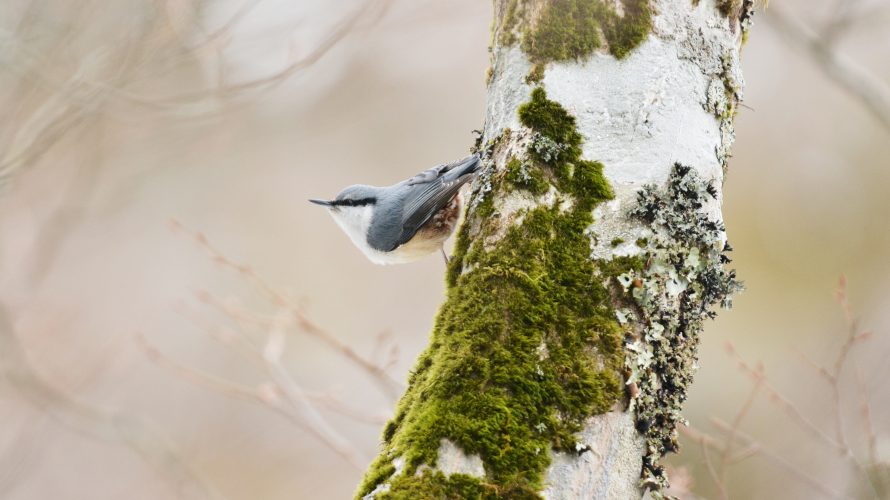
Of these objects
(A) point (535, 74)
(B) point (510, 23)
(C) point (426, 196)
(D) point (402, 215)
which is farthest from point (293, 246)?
(A) point (535, 74)

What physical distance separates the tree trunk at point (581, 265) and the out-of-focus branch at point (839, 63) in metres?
1.95

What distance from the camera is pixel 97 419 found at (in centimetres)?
430

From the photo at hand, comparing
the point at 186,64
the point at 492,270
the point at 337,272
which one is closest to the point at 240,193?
the point at 337,272

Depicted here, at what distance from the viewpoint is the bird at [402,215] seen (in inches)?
104

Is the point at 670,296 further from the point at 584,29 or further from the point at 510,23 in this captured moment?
the point at 510,23

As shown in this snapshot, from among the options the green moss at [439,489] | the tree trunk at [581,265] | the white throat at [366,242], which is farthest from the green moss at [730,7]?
the white throat at [366,242]

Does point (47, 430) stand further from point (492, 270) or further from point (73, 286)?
point (492, 270)

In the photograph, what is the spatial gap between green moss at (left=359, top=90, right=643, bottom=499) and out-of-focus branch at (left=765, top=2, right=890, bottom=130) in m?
2.42

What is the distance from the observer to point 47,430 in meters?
5.48

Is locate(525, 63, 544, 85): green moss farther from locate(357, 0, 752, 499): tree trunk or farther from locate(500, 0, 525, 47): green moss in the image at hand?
locate(500, 0, 525, 47): green moss

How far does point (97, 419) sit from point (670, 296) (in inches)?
157

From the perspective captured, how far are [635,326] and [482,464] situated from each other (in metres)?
0.42

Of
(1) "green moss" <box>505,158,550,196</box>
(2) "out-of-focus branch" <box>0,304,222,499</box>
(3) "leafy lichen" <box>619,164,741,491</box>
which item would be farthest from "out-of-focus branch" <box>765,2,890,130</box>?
(2) "out-of-focus branch" <box>0,304,222,499</box>

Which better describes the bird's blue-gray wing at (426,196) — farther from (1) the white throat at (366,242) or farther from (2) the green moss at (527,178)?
(2) the green moss at (527,178)
